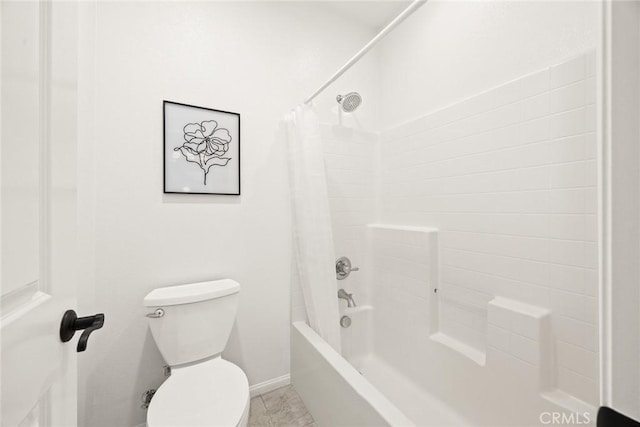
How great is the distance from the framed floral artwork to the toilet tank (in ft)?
1.79

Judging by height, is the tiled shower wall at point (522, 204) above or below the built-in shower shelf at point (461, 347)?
above

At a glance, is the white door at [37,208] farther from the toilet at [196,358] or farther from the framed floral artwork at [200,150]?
the framed floral artwork at [200,150]

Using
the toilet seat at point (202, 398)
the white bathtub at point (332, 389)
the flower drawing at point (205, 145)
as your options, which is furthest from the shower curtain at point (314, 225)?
the toilet seat at point (202, 398)

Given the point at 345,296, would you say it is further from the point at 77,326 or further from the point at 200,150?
the point at 77,326

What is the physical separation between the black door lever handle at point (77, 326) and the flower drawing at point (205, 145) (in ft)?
3.41

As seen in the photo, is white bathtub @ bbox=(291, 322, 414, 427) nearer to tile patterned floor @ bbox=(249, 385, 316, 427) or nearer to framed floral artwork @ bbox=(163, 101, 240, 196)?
tile patterned floor @ bbox=(249, 385, 316, 427)

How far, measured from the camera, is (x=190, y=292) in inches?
51.6

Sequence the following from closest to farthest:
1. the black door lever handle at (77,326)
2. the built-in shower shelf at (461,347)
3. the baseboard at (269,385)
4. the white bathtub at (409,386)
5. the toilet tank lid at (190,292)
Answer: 1. the black door lever handle at (77,326)
2. the white bathtub at (409,386)
3. the toilet tank lid at (190,292)
4. the built-in shower shelf at (461,347)
5. the baseboard at (269,385)

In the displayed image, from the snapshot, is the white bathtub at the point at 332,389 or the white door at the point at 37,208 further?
the white bathtub at the point at 332,389

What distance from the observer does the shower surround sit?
1.04 meters

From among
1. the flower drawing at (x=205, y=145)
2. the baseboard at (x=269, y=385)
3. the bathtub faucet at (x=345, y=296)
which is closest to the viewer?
the flower drawing at (x=205, y=145)
